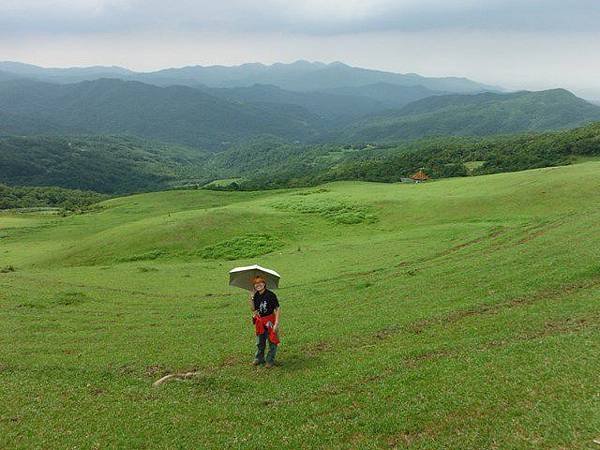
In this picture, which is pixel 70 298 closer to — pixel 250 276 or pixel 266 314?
pixel 250 276

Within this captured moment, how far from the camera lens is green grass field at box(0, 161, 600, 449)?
13180 mm

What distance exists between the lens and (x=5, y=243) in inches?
2891

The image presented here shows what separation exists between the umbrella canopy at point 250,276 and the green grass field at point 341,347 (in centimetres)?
330

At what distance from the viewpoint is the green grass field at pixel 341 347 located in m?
13.2

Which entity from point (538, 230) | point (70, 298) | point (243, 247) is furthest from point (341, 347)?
point (243, 247)

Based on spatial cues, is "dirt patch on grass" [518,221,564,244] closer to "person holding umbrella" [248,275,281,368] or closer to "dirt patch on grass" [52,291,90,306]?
"person holding umbrella" [248,275,281,368]

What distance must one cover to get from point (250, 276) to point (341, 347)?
5.12 m

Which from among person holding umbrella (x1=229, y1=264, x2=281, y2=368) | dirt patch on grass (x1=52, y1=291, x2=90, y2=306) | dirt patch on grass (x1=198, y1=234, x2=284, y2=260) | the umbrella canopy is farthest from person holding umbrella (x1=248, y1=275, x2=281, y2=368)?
dirt patch on grass (x1=198, y1=234, x2=284, y2=260)

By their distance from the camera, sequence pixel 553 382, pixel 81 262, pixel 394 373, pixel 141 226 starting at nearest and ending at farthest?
pixel 553 382 → pixel 394 373 → pixel 81 262 → pixel 141 226

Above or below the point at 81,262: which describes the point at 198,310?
above

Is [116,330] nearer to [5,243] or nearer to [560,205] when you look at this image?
[560,205]

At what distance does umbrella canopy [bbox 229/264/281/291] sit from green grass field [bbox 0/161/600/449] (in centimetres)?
330

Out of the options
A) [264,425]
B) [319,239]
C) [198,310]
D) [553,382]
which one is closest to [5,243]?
[319,239]

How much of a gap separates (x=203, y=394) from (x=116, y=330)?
442 inches
